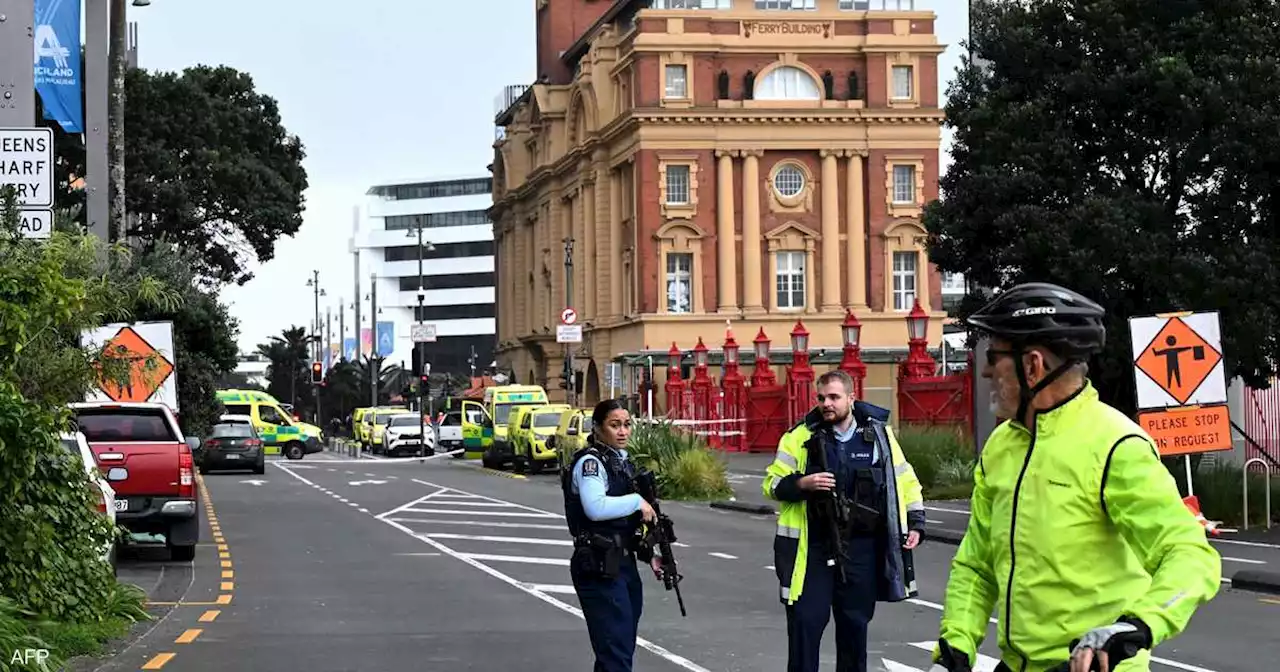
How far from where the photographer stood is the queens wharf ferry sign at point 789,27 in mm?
81188

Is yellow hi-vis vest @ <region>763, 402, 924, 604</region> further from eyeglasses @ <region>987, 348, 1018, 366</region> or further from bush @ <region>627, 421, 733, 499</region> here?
bush @ <region>627, 421, 733, 499</region>

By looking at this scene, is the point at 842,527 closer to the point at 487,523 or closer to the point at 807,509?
the point at 807,509

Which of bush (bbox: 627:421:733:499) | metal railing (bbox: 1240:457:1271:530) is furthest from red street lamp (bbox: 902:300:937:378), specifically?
metal railing (bbox: 1240:457:1271:530)

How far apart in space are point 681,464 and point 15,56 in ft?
77.6

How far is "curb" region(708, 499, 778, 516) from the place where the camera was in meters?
33.8

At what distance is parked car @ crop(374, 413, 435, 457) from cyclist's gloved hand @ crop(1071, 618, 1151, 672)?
7415 cm

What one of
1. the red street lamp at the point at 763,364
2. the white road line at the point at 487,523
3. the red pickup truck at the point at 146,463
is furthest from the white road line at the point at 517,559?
the red street lamp at the point at 763,364

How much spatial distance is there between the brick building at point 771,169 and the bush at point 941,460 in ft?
139

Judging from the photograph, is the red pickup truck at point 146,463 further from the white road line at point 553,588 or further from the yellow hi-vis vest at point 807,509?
the yellow hi-vis vest at point 807,509

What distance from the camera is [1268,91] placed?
2628cm

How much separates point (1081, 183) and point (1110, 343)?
2497mm

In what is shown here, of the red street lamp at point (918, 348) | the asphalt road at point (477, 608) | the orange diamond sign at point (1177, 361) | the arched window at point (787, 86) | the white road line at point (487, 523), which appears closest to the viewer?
the asphalt road at point (477, 608)

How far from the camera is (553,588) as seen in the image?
1994 centimetres

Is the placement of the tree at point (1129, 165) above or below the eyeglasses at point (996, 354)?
above
